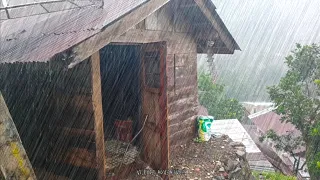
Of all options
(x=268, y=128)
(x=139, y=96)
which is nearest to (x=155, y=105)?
(x=139, y=96)

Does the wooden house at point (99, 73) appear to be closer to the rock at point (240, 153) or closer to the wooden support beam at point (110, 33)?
the wooden support beam at point (110, 33)

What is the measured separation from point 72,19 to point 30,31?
3.40ft

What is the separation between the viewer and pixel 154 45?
568 centimetres

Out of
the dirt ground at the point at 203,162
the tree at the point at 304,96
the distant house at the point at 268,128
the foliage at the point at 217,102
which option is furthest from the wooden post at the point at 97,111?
the foliage at the point at 217,102

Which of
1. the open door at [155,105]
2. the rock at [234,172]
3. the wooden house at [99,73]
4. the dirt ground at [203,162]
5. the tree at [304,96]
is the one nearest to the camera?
the wooden house at [99,73]

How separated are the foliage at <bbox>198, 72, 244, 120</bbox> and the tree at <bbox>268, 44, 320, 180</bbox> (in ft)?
25.7

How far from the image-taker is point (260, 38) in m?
85.0

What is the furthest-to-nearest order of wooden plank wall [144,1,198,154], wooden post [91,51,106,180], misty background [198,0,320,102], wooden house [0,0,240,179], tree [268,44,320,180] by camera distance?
misty background [198,0,320,102]
tree [268,44,320,180]
wooden plank wall [144,1,198,154]
wooden post [91,51,106,180]
wooden house [0,0,240,179]

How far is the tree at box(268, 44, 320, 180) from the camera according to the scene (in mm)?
13508

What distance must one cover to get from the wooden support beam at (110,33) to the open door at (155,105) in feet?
3.27

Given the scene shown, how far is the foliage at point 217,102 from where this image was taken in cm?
2256

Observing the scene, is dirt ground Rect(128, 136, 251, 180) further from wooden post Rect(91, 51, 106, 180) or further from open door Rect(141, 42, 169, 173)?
wooden post Rect(91, 51, 106, 180)

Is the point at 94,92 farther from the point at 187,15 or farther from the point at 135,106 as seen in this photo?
the point at 187,15

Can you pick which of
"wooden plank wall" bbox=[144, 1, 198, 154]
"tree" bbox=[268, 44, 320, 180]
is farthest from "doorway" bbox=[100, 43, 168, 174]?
"tree" bbox=[268, 44, 320, 180]
